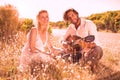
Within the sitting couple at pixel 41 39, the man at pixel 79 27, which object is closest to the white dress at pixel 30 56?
the sitting couple at pixel 41 39

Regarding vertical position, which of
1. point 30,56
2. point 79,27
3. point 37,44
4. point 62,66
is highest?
point 79,27

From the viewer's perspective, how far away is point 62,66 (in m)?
4.40

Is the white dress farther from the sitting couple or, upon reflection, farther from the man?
the man

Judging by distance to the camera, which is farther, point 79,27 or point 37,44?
point 79,27

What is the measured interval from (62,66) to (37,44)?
332 millimetres

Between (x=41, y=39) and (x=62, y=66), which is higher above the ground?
(x=41, y=39)

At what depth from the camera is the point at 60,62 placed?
4.40m

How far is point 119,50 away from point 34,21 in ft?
3.23

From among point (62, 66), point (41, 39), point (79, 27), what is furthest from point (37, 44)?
point (79, 27)

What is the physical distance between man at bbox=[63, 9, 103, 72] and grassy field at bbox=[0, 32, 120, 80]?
8cm

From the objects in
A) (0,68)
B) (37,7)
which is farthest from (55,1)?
(0,68)

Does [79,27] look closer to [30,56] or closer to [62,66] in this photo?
[62,66]

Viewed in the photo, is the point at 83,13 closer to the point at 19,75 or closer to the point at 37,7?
the point at 37,7

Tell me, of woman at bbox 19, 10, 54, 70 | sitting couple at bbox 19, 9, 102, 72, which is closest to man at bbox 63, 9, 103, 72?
sitting couple at bbox 19, 9, 102, 72
